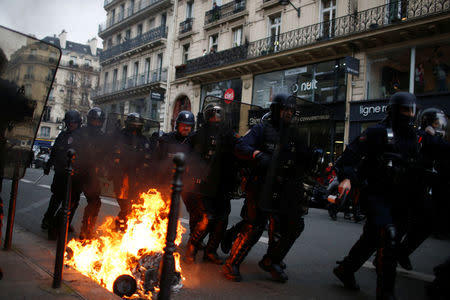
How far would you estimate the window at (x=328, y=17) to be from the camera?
16.9 meters

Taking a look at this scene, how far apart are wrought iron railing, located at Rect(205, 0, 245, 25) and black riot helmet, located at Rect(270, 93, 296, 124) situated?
19.7 m

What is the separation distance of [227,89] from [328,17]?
278 inches

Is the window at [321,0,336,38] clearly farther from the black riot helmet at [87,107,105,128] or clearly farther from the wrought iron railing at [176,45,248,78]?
the black riot helmet at [87,107,105,128]

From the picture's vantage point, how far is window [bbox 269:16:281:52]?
19.3 metres

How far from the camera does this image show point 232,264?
3840 mm

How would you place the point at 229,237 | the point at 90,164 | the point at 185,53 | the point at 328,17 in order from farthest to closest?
1. the point at 185,53
2. the point at 328,17
3. the point at 90,164
4. the point at 229,237

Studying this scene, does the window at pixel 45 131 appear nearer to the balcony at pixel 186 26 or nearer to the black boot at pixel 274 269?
the balcony at pixel 186 26

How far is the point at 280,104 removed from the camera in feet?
12.5

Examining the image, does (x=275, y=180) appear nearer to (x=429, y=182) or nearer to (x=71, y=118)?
(x=429, y=182)

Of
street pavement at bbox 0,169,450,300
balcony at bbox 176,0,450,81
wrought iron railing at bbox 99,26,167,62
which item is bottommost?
street pavement at bbox 0,169,450,300

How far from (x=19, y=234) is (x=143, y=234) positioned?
2.03 metres

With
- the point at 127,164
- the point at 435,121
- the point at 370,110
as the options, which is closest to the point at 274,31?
the point at 370,110

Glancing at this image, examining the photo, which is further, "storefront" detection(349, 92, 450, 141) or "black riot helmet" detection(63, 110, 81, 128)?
"storefront" detection(349, 92, 450, 141)

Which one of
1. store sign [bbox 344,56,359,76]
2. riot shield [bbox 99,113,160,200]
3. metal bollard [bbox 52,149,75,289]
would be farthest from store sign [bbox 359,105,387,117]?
metal bollard [bbox 52,149,75,289]
